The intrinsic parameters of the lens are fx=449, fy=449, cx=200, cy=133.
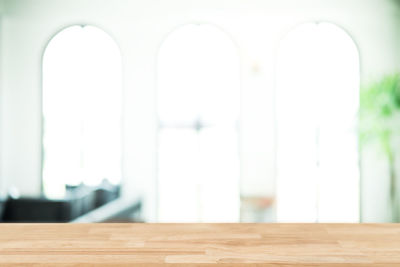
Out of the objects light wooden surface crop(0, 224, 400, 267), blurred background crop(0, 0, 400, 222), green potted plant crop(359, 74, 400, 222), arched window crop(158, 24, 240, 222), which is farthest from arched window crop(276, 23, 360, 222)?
light wooden surface crop(0, 224, 400, 267)

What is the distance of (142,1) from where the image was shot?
7301 mm

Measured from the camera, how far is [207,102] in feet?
24.0

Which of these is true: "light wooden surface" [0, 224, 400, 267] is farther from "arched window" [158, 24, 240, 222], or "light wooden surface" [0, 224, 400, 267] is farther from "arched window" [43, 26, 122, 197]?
"arched window" [43, 26, 122, 197]

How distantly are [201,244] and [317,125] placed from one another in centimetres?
708

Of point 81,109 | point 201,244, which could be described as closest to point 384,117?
point 81,109

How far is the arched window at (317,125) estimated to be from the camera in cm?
734

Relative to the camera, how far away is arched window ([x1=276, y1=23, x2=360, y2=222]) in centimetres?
734

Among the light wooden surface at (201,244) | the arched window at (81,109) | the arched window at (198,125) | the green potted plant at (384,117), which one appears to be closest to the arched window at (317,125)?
the green potted plant at (384,117)

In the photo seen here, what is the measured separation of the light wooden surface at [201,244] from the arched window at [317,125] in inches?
268

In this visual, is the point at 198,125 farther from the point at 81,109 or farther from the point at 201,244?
the point at 201,244

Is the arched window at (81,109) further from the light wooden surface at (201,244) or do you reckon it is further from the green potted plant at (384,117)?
the light wooden surface at (201,244)

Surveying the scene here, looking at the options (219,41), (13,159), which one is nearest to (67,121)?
(13,159)

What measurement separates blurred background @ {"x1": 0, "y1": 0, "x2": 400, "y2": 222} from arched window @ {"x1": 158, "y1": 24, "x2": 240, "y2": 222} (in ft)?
0.06

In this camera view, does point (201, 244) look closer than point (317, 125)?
Yes
